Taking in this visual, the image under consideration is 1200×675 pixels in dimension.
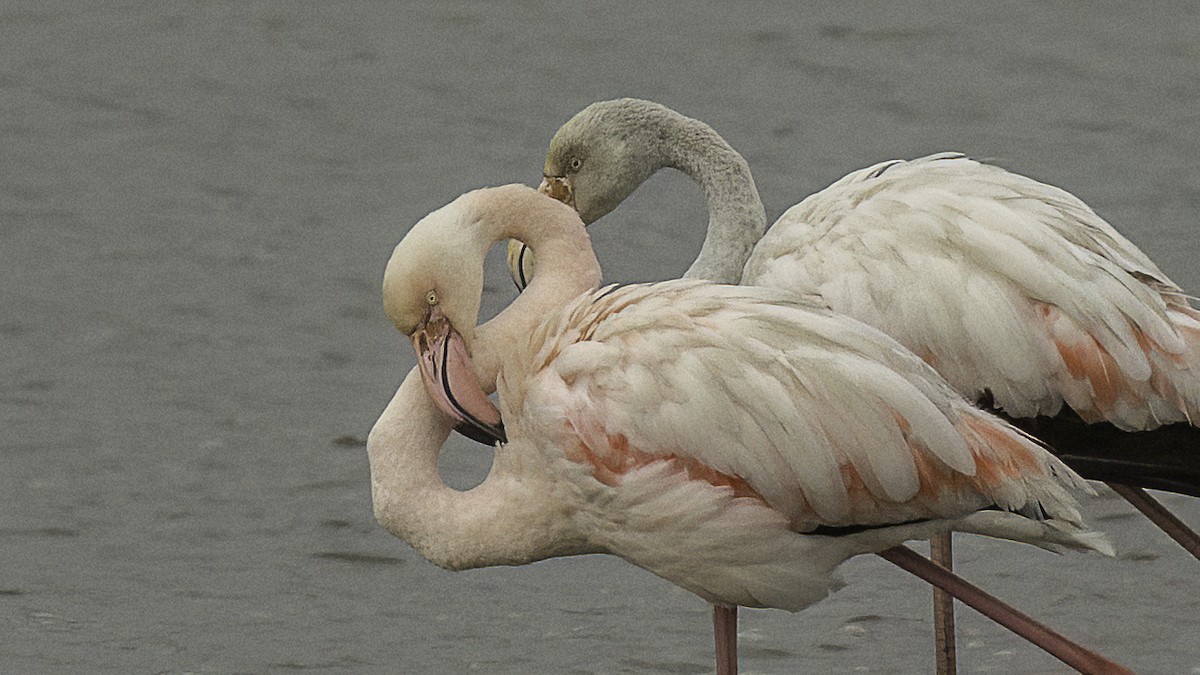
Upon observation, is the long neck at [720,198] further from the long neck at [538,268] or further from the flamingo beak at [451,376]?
the flamingo beak at [451,376]

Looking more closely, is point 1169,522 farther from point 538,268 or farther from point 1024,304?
point 538,268

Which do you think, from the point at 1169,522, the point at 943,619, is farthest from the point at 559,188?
the point at 1169,522

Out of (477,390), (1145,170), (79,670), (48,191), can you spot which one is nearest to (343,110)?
(48,191)

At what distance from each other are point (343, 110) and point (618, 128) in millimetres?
3789

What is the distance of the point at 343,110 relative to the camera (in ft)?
32.4

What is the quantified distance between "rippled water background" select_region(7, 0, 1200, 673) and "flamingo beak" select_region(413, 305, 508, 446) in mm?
1146

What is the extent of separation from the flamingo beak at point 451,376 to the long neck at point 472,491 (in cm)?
4

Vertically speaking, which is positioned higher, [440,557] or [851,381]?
[851,381]

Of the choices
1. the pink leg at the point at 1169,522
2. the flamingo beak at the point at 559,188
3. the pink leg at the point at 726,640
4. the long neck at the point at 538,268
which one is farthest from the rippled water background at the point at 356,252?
the long neck at the point at 538,268

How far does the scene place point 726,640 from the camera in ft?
17.6

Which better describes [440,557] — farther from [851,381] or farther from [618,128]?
[618,128]

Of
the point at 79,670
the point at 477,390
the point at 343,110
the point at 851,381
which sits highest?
the point at 851,381

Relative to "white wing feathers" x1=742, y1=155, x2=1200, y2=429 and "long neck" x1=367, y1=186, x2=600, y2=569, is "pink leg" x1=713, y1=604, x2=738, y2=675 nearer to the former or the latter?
"long neck" x1=367, y1=186, x2=600, y2=569

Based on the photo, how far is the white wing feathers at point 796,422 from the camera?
4812 mm
